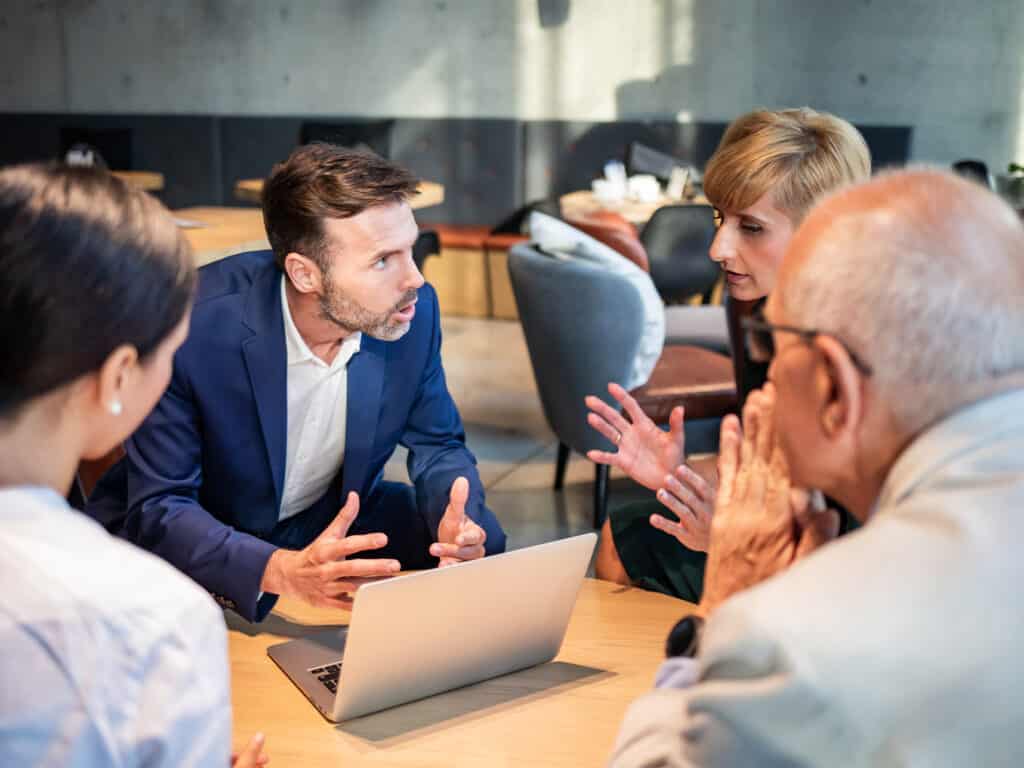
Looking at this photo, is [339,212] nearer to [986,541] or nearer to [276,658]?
[276,658]

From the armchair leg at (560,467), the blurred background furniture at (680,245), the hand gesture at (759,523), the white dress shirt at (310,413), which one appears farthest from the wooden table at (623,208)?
the hand gesture at (759,523)

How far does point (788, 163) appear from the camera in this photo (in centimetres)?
218

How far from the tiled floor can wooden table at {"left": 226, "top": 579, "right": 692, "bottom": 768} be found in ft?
7.66

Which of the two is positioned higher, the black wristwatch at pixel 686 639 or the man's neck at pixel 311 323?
the man's neck at pixel 311 323

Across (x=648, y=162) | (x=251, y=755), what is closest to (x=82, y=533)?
(x=251, y=755)

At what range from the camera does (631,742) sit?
1.02 meters

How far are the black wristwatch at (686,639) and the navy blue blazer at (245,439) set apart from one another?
0.80 metres

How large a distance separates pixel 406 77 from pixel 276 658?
293 inches

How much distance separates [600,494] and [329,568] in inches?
101

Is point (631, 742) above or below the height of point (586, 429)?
above

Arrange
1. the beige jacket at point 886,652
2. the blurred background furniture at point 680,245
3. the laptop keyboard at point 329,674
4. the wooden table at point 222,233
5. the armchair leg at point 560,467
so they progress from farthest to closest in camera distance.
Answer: the blurred background furniture at point 680,245 → the armchair leg at point 560,467 → the wooden table at point 222,233 → the laptop keyboard at point 329,674 → the beige jacket at point 886,652

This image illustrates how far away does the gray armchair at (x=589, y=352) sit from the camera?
3846mm

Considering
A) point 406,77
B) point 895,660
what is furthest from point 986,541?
point 406,77

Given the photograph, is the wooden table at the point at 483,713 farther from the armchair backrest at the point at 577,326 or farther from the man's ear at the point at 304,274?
the armchair backrest at the point at 577,326
